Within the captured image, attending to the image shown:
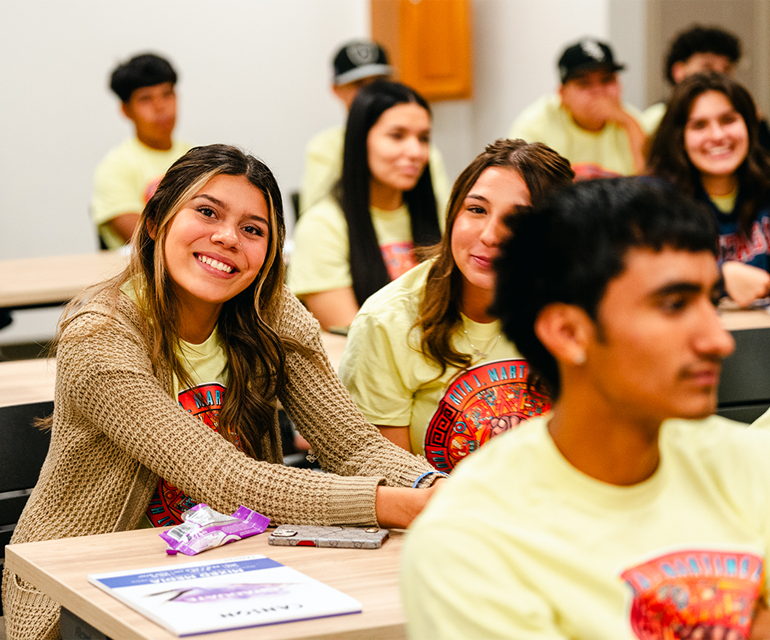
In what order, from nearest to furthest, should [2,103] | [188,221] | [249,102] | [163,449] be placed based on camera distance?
[163,449] < [188,221] < [2,103] < [249,102]

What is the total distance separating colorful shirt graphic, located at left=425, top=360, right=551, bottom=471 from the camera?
1.83 meters

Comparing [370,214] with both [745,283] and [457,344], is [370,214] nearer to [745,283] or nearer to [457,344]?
[745,283]

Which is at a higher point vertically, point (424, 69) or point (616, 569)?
point (424, 69)

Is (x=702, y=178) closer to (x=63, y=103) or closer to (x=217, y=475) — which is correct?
(x=217, y=475)

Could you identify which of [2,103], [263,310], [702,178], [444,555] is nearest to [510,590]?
[444,555]

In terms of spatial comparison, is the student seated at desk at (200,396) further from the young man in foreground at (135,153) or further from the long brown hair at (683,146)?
the young man in foreground at (135,153)

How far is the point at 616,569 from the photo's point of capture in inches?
35.7

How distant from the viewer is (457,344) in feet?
6.22

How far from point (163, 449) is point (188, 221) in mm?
429

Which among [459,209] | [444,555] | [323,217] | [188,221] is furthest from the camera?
[323,217]

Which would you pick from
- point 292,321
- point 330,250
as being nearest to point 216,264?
point 292,321

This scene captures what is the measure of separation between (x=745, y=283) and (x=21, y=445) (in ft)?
6.40

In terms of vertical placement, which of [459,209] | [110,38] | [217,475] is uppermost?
[110,38]

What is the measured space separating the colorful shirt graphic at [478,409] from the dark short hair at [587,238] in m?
0.85
